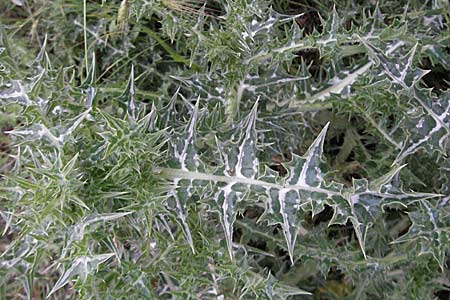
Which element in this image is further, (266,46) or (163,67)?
(163,67)

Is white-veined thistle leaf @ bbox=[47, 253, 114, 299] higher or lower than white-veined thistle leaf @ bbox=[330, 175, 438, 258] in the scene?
lower

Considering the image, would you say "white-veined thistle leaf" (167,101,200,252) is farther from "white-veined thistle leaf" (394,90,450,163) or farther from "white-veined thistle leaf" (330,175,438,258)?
"white-veined thistle leaf" (394,90,450,163)

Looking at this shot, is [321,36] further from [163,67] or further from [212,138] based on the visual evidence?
[163,67]

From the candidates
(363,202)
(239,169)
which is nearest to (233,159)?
(239,169)

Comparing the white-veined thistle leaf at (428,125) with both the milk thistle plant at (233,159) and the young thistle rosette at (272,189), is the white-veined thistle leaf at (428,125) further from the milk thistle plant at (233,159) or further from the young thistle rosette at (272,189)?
the young thistle rosette at (272,189)

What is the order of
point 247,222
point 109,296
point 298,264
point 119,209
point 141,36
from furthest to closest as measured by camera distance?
point 141,36 < point 298,264 < point 247,222 < point 109,296 < point 119,209

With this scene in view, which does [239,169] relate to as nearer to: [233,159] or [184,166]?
[233,159]

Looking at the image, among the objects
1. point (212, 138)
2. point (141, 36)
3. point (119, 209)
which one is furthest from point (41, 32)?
point (119, 209)

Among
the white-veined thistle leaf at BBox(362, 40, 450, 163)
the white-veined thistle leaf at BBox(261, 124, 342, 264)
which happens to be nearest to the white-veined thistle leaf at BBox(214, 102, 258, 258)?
the white-veined thistle leaf at BBox(261, 124, 342, 264)
